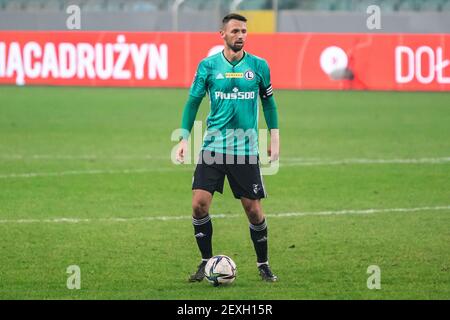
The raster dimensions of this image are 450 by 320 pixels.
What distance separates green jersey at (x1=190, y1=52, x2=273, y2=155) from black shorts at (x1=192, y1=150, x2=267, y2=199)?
66 millimetres

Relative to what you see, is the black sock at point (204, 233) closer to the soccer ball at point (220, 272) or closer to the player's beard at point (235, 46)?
the soccer ball at point (220, 272)

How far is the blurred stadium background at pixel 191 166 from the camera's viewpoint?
30.5 feet

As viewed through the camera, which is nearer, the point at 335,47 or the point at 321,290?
the point at 321,290

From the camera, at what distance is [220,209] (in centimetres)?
1310

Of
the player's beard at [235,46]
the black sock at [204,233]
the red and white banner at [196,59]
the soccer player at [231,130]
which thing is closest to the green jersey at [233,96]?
the soccer player at [231,130]

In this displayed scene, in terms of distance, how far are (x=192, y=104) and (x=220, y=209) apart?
14.3ft

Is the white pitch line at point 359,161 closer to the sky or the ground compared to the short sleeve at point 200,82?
closer to the ground

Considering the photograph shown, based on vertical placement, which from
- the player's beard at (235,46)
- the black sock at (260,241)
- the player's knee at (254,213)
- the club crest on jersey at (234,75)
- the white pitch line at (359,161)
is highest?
the player's beard at (235,46)

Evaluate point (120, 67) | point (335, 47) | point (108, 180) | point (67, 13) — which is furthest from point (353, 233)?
point (67, 13)

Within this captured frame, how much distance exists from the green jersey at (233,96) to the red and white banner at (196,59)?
19325 mm

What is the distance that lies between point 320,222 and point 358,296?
391 centimetres

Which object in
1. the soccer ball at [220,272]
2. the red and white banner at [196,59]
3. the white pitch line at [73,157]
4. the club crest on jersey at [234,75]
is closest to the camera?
the soccer ball at [220,272]
